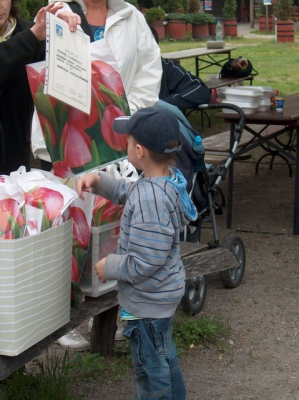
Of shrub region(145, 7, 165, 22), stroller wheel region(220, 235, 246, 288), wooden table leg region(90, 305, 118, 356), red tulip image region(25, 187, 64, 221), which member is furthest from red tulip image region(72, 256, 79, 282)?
shrub region(145, 7, 165, 22)

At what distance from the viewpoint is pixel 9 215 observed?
8.21 feet

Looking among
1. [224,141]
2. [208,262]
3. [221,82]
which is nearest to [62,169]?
[208,262]

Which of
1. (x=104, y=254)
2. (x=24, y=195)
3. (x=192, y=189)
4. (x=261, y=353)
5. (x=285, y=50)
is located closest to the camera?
(x=24, y=195)

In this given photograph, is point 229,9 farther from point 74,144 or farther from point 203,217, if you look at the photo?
point 74,144

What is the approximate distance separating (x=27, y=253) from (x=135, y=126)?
58 cm

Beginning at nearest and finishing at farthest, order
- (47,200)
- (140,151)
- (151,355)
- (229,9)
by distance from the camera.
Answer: (47,200) < (140,151) < (151,355) < (229,9)

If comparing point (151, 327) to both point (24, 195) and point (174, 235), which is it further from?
point (24, 195)

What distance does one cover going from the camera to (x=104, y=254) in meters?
3.18

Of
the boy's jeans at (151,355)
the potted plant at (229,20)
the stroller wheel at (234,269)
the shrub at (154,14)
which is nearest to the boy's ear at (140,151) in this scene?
the boy's jeans at (151,355)

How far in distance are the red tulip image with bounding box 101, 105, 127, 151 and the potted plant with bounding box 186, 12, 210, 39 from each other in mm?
29641

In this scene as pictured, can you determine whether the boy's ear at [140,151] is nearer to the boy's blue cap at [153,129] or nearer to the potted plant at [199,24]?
the boy's blue cap at [153,129]

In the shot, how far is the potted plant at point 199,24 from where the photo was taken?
32.1 metres

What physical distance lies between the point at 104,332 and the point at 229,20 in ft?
100

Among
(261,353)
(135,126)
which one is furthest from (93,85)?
(261,353)
